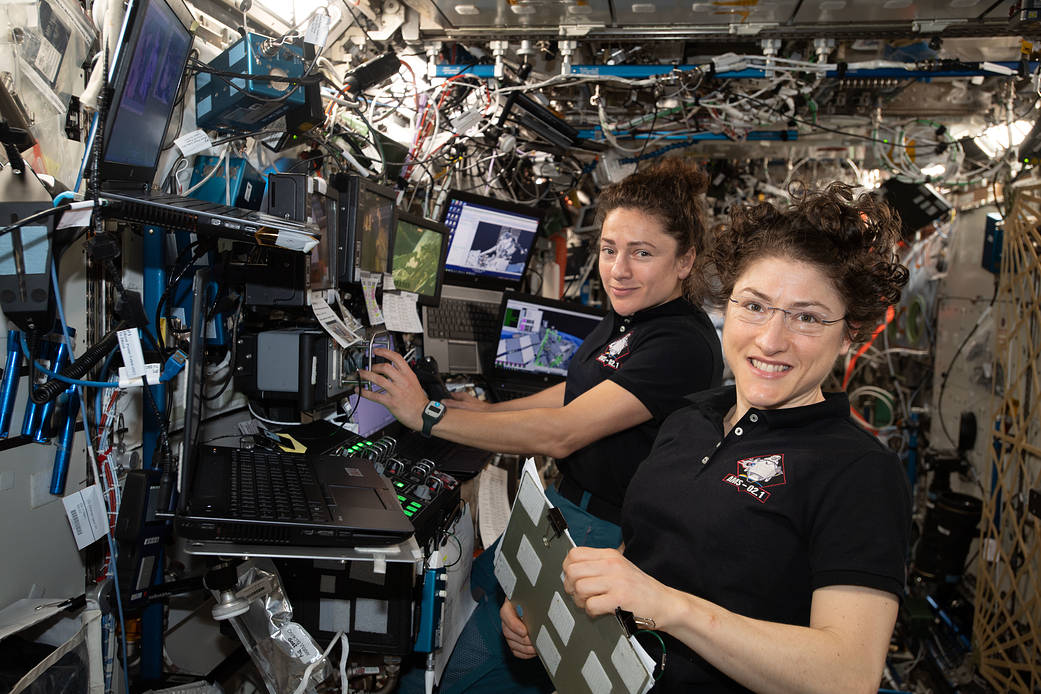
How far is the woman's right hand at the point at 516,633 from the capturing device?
1.48 m

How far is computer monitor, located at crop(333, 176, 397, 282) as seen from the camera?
1.95 meters

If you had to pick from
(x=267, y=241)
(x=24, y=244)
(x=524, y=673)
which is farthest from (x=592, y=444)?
(x=24, y=244)

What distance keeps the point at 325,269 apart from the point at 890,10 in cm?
208

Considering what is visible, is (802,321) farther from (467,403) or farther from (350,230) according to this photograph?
(467,403)

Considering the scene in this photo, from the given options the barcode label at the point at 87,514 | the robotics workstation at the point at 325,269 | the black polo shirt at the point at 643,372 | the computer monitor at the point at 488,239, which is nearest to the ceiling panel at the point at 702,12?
the robotics workstation at the point at 325,269

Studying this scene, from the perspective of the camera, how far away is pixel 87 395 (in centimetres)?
146

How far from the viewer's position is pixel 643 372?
1.77 m

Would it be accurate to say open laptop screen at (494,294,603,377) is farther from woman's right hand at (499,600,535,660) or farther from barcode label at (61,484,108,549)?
barcode label at (61,484,108,549)

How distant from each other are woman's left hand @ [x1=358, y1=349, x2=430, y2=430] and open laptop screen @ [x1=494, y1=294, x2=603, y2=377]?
1367 millimetres

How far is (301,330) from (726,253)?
1112mm

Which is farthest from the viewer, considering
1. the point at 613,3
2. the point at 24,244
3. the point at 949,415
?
the point at 949,415

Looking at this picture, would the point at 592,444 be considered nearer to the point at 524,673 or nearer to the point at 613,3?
the point at 524,673

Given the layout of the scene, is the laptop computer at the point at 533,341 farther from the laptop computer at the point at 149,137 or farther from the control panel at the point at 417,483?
the laptop computer at the point at 149,137

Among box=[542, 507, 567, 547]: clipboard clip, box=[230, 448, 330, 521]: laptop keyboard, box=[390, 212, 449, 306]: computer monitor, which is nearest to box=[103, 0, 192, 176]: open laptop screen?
box=[230, 448, 330, 521]: laptop keyboard
